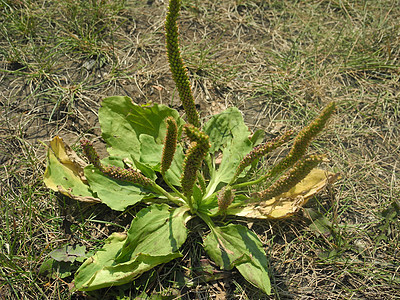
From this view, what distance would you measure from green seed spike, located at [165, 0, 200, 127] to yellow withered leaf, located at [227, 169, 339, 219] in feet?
2.69

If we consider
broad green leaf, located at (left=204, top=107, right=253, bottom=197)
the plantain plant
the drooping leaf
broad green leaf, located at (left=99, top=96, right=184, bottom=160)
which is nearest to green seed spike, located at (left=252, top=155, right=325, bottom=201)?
the plantain plant

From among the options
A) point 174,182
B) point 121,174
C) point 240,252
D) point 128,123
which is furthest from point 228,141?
point 121,174

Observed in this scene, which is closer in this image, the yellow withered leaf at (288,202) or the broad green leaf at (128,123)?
the yellow withered leaf at (288,202)

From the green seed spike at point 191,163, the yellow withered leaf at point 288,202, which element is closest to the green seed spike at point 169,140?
the green seed spike at point 191,163

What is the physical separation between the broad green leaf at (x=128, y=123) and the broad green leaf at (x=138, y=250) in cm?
66

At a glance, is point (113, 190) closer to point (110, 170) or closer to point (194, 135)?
point (110, 170)

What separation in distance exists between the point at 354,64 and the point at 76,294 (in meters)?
3.71

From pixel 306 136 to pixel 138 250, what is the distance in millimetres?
1386

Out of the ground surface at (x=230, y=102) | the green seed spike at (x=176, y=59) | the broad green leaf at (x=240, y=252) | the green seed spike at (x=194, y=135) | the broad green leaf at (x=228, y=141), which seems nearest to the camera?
the green seed spike at (x=194, y=135)

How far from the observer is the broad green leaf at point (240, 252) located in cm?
255

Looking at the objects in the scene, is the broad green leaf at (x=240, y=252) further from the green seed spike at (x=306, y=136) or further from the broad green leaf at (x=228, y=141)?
the green seed spike at (x=306, y=136)

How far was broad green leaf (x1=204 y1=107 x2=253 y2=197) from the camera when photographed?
10.2ft

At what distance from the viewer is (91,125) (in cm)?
357

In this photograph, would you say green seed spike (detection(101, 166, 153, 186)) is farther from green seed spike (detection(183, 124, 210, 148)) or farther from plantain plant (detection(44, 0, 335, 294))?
green seed spike (detection(183, 124, 210, 148))
